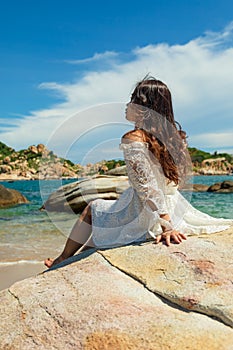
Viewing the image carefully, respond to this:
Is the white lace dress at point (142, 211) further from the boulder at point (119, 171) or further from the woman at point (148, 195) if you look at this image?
the boulder at point (119, 171)

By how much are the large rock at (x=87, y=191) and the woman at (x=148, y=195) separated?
9921 millimetres

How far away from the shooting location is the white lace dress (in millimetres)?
3359

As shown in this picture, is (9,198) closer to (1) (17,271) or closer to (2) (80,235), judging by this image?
(1) (17,271)

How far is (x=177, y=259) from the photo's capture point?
297 cm

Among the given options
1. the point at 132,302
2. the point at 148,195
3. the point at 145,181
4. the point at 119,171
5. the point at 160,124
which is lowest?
the point at 132,302

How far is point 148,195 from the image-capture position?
11.0 ft

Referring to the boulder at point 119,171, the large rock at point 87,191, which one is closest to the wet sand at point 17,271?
the large rock at point 87,191

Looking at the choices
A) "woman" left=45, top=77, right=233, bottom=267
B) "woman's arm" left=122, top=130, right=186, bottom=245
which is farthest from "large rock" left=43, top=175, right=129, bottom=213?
"woman's arm" left=122, top=130, right=186, bottom=245

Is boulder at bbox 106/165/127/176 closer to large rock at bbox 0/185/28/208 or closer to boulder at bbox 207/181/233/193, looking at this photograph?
large rock at bbox 0/185/28/208

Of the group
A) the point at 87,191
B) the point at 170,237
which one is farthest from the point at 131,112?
the point at 87,191

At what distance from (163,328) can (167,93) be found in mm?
1943

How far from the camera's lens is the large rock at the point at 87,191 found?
46.7 ft

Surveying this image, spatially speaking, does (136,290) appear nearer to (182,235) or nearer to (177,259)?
(177,259)

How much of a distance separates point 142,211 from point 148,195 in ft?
0.56
